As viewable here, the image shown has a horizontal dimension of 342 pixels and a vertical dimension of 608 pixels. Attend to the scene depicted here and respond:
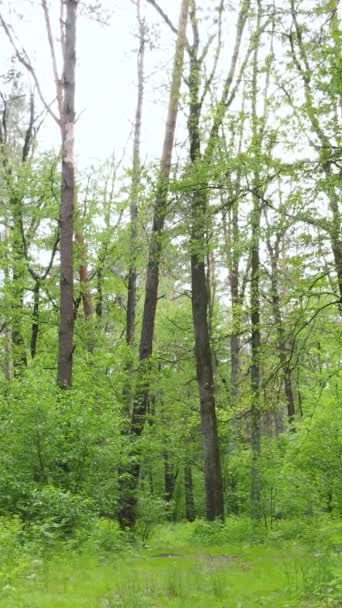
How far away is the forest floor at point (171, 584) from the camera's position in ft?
17.4

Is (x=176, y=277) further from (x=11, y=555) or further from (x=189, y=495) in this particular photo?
(x=189, y=495)

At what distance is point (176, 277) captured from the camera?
16.2 metres

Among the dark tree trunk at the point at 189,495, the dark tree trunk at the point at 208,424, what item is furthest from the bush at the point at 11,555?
the dark tree trunk at the point at 189,495

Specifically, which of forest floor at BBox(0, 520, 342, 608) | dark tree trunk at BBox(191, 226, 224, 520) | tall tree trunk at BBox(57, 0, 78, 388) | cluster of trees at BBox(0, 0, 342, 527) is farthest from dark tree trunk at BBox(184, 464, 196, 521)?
forest floor at BBox(0, 520, 342, 608)

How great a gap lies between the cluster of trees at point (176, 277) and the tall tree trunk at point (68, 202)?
3 centimetres

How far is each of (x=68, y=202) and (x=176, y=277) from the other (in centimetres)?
428

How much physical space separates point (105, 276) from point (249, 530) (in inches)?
405

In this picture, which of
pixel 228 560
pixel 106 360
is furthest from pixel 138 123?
pixel 228 560

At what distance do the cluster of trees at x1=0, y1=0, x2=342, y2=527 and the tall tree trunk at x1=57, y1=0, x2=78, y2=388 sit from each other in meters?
0.03

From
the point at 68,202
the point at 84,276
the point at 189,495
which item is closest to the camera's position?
the point at 68,202

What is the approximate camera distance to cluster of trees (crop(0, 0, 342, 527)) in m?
9.28

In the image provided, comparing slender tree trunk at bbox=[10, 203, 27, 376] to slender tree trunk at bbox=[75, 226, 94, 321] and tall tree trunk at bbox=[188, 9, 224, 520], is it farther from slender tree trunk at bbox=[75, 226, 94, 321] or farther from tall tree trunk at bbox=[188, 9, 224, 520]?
tall tree trunk at bbox=[188, 9, 224, 520]

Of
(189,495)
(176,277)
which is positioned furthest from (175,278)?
(189,495)

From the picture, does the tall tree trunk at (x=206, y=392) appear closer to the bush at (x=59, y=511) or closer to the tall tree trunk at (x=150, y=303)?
the tall tree trunk at (x=150, y=303)
